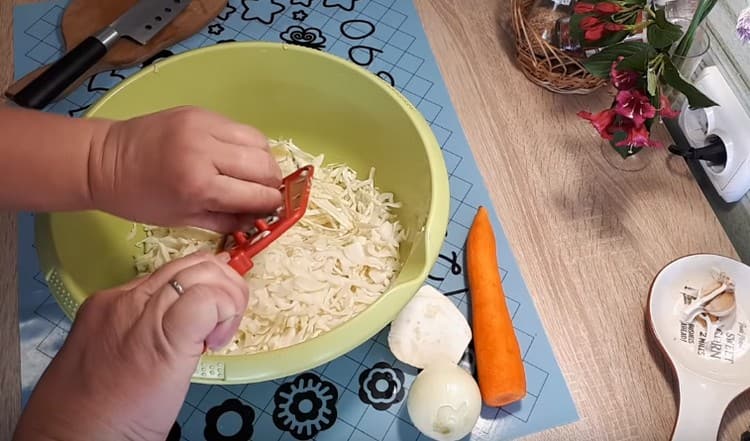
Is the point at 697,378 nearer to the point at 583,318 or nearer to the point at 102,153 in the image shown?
the point at 583,318

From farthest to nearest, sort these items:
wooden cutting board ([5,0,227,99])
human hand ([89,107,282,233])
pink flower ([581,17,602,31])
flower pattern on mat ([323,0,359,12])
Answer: flower pattern on mat ([323,0,359,12]), wooden cutting board ([5,0,227,99]), pink flower ([581,17,602,31]), human hand ([89,107,282,233])

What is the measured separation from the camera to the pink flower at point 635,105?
794mm

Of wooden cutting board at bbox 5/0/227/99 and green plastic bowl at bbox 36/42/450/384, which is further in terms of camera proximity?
wooden cutting board at bbox 5/0/227/99

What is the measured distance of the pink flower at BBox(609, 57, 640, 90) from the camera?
80 centimetres

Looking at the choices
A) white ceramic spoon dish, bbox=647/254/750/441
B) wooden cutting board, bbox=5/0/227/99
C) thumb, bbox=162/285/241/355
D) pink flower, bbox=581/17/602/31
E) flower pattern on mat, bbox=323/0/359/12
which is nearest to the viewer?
thumb, bbox=162/285/241/355

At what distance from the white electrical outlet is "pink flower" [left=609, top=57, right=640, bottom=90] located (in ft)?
0.35

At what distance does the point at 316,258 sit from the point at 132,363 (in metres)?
0.31

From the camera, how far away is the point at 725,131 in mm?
838

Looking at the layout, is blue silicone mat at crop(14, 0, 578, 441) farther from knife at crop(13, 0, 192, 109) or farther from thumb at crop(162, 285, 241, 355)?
thumb at crop(162, 285, 241, 355)

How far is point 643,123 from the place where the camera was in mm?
813

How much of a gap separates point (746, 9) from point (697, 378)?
1.45 ft

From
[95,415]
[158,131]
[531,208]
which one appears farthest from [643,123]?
[95,415]

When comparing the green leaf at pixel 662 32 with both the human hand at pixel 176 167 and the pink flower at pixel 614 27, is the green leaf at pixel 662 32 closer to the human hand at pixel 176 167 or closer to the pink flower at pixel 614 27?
the pink flower at pixel 614 27

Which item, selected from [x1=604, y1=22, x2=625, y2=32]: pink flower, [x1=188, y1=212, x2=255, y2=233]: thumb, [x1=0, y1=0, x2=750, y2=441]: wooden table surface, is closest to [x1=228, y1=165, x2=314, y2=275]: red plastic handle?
[x1=188, y1=212, x2=255, y2=233]: thumb
